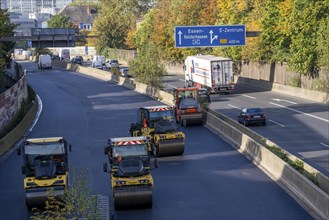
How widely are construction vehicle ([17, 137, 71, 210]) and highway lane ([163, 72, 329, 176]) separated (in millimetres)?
13606

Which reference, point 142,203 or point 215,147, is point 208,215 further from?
point 215,147

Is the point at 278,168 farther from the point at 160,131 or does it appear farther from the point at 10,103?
the point at 10,103

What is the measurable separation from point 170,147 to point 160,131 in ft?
3.32

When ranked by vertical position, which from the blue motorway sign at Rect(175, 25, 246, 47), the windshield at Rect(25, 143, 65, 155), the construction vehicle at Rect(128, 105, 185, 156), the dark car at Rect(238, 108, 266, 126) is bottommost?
the dark car at Rect(238, 108, 266, 126)

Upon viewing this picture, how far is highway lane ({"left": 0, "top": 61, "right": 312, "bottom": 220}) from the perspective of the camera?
23.2m

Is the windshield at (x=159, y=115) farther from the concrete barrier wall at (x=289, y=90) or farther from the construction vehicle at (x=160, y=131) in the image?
the concrete barrier wall at (x=289, y=90)

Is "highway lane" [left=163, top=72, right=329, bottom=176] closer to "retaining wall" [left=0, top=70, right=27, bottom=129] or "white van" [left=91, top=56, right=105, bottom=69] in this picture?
"retaining wall" [left=0, top=70, right=27, bottom=129]

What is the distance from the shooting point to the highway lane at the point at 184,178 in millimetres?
23188

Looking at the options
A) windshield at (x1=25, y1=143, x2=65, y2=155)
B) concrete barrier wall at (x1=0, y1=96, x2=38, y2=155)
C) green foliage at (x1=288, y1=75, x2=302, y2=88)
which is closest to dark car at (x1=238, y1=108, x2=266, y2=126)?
concrete barrier wall at (x1=0, y1=96, x2=38, y2=155)

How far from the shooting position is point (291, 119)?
47.8 m

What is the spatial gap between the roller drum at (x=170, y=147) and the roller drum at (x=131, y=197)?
32.1 feet

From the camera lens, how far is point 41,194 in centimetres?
2248

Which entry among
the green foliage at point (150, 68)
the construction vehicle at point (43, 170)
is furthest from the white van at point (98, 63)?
the construction vehicle at point (43, 170)

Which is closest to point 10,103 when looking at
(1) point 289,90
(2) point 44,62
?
(1) point 289,90
